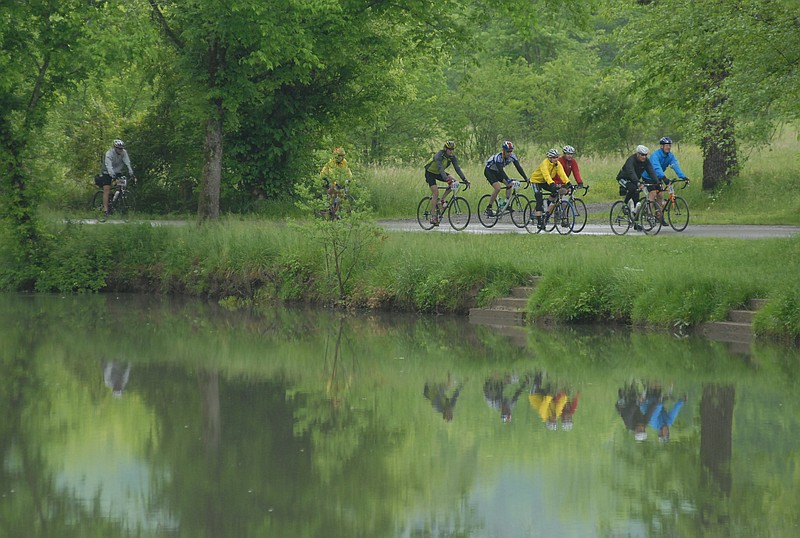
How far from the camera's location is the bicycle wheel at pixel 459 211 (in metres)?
28.8

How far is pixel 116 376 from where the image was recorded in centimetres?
1659

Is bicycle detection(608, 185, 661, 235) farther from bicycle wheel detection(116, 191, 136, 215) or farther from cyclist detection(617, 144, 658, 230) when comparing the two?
bicycle wheel detection(116, 191, 136, 215)

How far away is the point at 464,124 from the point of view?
5653cm

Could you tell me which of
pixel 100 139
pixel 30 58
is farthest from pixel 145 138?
pixel 30 58

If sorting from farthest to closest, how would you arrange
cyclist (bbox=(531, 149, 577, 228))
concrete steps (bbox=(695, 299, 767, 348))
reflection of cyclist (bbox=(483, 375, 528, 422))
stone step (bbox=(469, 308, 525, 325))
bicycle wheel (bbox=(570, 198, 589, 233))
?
bicycle wheel (bbox=(570, 198, 589, 233)) < cyclist (bbox=(531, 149, 577, 228)) < stone step (bbox=(469, 308, 525, 325)) < concrete steps (bbox=(695, 299, 767, 348)) < reflection of cyclist (bbox=(483, 375, 528, 422))

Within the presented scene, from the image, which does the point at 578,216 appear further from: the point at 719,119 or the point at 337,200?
the point at 719,119

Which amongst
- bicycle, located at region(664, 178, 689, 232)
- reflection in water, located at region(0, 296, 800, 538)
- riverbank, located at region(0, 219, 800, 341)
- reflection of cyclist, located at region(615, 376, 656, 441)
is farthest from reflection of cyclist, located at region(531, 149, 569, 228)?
reflection of cyclist, located at region(615, 376, 656, 441)

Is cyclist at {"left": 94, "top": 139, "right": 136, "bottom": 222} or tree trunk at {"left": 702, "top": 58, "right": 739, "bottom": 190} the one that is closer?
tree trunk at {"left": 702, "top": 58, "right": 739, "bottom": 190}

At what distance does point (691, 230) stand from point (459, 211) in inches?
190

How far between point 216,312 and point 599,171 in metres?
19.2

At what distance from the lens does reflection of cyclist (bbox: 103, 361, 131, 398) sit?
51.3 ft

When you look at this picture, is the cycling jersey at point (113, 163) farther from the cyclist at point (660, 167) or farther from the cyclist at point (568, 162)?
the cyclist at point (660, 167)

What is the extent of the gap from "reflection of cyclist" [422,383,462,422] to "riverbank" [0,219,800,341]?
536 cm

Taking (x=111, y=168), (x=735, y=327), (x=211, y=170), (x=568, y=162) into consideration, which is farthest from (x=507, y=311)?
(x=111, y=168)
